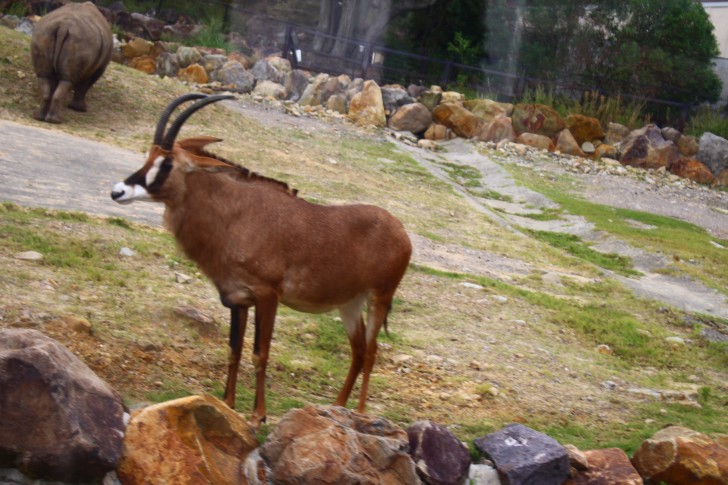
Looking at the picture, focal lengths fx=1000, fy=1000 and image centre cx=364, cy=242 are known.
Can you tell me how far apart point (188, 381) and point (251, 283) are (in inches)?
37.3

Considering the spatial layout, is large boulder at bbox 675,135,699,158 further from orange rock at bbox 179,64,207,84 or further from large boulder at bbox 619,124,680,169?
orange rock at bbox 179,64,207,84

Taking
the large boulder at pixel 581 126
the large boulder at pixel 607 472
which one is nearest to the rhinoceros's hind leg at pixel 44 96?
the large boulder at pixel 607 472

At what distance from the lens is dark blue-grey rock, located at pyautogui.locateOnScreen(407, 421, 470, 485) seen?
5.71 metres

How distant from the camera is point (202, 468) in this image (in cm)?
525

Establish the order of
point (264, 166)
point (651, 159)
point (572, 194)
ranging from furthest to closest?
point (651, 159)
point (572, 194)
point (264, 166)

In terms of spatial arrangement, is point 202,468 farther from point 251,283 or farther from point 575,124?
point 575,124

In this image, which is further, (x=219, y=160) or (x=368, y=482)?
(x=219, y=160)

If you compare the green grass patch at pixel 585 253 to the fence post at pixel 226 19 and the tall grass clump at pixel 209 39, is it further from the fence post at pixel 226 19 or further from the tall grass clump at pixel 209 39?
the fence post at pixel 226 19

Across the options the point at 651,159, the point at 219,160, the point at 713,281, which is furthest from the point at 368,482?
the point at 651,159

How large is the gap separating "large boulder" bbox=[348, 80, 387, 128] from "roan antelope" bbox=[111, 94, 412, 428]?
17.3 m

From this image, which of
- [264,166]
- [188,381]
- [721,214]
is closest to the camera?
[188,381]

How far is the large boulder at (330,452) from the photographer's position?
5289 millimetres

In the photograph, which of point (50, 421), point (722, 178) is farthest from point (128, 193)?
point (722, 178)

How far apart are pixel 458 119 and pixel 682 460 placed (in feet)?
62.8
